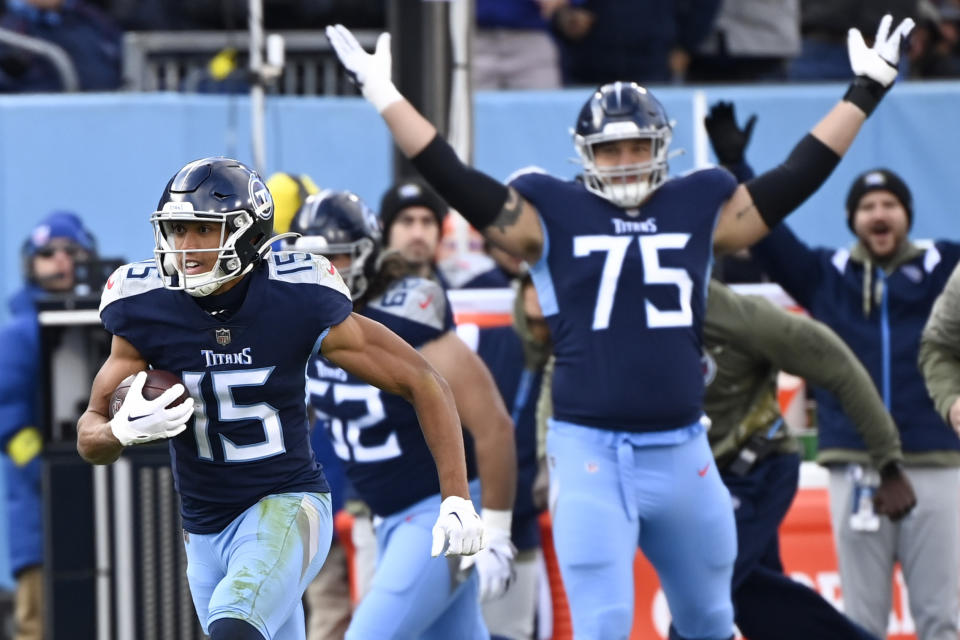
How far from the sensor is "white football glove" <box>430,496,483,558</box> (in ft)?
13.3

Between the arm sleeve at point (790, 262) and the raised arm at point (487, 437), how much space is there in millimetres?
1499

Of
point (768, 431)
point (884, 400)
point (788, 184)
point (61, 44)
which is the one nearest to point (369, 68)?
point (788, 184)

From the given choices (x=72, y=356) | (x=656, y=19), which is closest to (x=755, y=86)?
(x=656, y=19)

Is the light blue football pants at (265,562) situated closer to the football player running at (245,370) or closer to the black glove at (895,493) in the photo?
the football player running at (245,370)

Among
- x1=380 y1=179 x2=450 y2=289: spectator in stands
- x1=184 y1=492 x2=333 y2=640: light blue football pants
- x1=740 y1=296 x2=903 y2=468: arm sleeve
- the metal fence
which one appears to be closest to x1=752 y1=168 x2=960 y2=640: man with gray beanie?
x1=740 y1=296 x2=903 y2=468: arm sleeve

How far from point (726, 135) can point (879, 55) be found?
27.9 inches

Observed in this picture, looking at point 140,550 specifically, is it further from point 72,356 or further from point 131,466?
point 72,356

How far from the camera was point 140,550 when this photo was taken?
633 cm

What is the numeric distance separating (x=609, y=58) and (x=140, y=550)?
14.0 feet

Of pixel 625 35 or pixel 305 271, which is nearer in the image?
pixel 305 271

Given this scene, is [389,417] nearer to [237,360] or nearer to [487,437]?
[487,437]

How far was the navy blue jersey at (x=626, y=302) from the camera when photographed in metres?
4.80

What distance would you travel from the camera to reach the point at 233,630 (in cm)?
384

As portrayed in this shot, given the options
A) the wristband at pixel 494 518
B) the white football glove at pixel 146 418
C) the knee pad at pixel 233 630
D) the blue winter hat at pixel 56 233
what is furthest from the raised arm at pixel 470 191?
the blue winter hat at pixel 56 233
